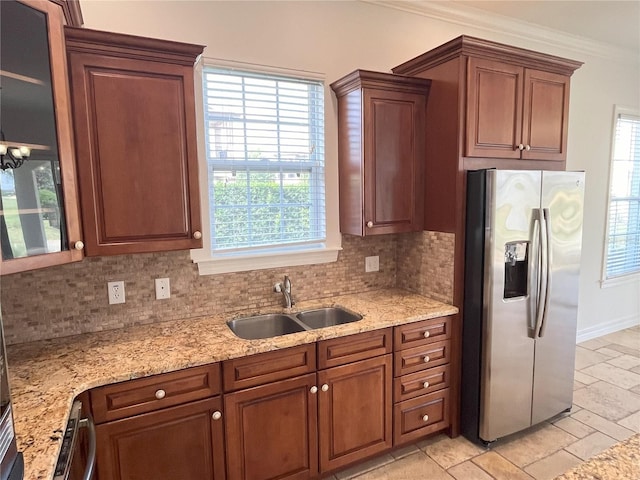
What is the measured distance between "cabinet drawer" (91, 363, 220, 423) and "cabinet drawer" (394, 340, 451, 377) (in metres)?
1.07

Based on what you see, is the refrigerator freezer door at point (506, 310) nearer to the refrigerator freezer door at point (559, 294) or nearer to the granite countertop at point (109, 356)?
the refrigerator freezer door at point (559, 294)

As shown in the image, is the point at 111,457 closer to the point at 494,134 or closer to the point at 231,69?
the point at 231,69

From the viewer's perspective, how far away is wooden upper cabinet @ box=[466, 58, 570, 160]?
7.65 ft

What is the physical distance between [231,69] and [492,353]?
2.34 m

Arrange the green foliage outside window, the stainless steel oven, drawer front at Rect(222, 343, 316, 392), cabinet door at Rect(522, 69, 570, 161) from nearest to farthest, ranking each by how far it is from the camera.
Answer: the stainless steel oven
drawer front at Rect(222, 343, 316, 392)
the green foliage outside window
cabinet door at Rect(522, 69, 570, 161)

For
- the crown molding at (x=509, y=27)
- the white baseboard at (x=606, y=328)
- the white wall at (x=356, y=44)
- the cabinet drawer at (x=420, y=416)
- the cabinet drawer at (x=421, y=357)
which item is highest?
the crown molding at (x=509, y=27)

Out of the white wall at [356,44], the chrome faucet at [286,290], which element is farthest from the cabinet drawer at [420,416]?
the white wall at [356,44]

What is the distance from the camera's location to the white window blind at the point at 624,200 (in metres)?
4.14

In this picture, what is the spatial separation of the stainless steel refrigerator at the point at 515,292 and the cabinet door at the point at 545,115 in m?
0.26

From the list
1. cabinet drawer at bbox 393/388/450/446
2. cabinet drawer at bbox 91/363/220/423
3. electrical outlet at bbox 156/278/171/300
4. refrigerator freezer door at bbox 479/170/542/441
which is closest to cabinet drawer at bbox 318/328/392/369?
cabinet drawer at bbox 393/388/450/446

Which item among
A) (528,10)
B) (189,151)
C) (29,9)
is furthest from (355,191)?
(528,10)

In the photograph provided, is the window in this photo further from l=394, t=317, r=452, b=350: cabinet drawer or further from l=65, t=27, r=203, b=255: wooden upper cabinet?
l=394, t=317, r=452, b=350: cabinet drawer

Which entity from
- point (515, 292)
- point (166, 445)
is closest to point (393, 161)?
point (515, 292)

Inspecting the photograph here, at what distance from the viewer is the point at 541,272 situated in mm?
2426
